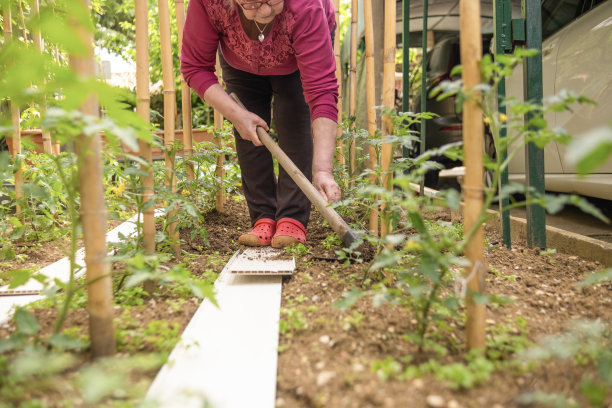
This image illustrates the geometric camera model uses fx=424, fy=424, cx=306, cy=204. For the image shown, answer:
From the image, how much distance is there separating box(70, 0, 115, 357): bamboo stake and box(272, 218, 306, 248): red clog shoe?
1092mm

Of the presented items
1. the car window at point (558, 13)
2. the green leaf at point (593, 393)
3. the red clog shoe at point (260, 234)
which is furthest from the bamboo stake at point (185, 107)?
the car window at point (558, 13)

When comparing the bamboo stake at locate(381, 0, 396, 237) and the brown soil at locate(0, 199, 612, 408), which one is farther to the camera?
the bamboo stake at locate(381, 0, 396, 237)

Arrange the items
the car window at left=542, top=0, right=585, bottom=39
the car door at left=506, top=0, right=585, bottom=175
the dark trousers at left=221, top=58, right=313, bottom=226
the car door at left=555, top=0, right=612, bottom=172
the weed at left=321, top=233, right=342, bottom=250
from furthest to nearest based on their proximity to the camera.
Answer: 1. the car window at left=542, top=0, right=585, bottom=39
2. the car door at left=506, top=0, right=585, bottom=175
3. the car door at left=555, top=0, right=612, bottom=172
4. the dark trousers at left=221, top=58, right=313, bottom=226
5. the weed at left=321, top=233, right=342, bottom=250

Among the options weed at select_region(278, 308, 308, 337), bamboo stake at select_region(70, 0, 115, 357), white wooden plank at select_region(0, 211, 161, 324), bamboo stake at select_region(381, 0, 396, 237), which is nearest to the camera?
bamboo stake at select_region(70, 0, 115, 357)

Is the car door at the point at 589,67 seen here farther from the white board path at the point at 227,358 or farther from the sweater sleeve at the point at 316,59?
the white board path at the point at 227,358

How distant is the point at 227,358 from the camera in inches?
41.7

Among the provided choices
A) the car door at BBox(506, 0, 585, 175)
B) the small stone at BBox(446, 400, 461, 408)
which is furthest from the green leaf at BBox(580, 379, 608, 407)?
the car door at BBox(506, 0, 585, 175)

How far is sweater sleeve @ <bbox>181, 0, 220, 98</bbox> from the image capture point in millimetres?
1843

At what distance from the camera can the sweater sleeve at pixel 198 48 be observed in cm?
184

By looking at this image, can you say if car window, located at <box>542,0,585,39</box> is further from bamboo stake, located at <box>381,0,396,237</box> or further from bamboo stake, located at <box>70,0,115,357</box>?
bamboo stake, located at <box>70,0,115,357</box>

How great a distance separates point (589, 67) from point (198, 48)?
83.7 inches

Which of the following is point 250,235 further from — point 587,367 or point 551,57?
point 551,57

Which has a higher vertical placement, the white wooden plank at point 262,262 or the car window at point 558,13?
the car window at point 558,13

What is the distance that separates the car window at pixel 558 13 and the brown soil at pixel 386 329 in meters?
1.98
